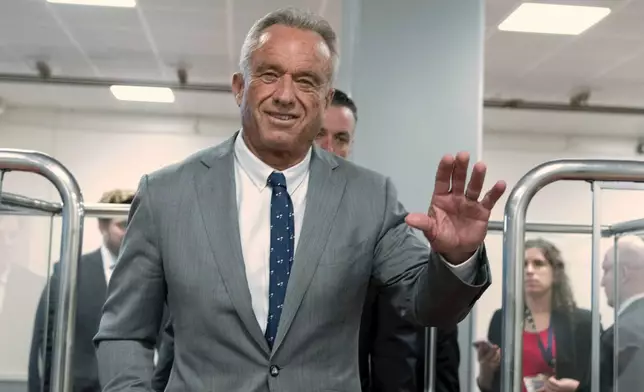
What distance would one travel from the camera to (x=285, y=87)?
4.75 feet

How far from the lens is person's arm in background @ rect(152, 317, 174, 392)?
1589 millimetres

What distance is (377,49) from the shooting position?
335 centimetres

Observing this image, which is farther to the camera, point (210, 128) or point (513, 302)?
point (210, 128)

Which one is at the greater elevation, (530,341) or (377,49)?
(377,49)

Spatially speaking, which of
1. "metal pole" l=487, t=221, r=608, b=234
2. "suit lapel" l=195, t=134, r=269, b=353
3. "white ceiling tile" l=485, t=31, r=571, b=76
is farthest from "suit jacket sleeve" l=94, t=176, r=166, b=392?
"white ceiling tile" l=485, t=31, r=571, b=76

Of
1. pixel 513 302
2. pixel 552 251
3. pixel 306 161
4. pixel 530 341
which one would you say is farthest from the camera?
pixel 552 251

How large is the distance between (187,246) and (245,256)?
108 mm

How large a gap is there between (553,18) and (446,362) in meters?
3.73

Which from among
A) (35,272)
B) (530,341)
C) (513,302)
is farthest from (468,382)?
(35,272)

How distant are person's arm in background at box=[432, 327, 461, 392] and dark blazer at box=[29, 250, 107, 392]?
48.6 inches

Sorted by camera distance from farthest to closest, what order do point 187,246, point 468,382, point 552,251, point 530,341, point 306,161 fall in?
point 552,251 < point 468,382 < point 530,341 < point 306,161 < point 187,246

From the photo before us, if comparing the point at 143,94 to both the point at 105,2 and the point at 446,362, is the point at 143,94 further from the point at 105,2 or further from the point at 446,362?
the point at 446,362

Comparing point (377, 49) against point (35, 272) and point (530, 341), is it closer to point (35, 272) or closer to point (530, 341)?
point (530, 341)

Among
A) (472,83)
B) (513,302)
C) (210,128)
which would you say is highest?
(210,128)
